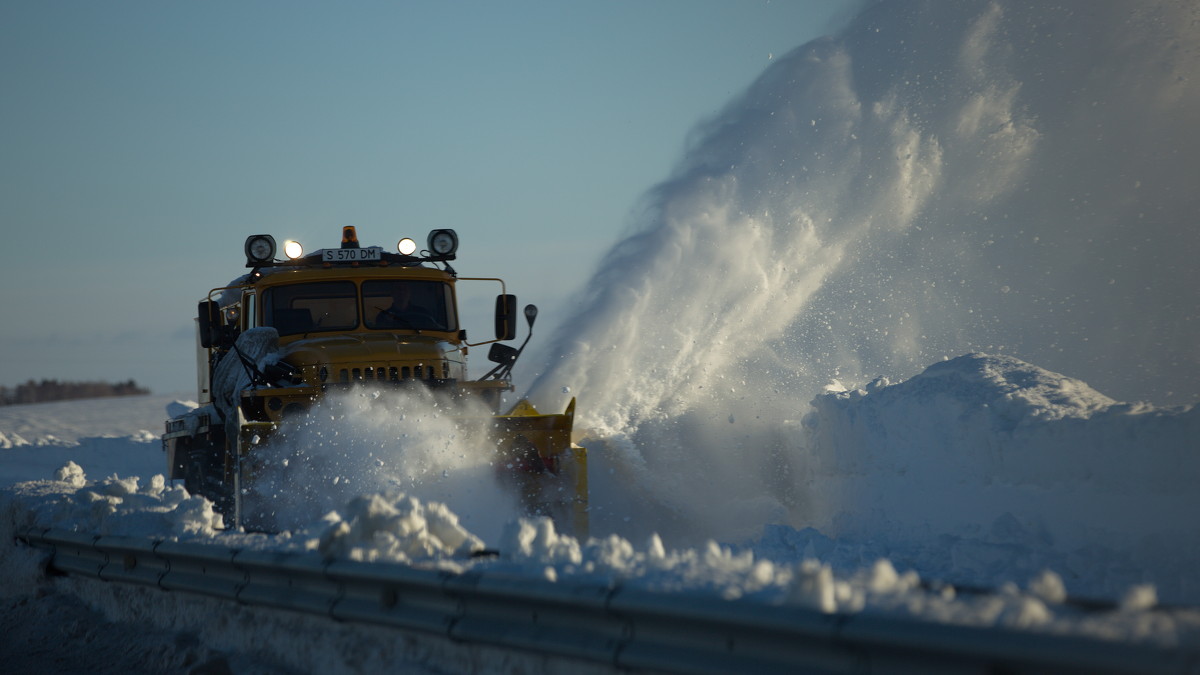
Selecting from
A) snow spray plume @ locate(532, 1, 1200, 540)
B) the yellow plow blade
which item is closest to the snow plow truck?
the yellow plow blade

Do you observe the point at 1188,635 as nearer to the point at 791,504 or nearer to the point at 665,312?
the point at 791,504

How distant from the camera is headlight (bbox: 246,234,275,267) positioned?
1006 centimetres

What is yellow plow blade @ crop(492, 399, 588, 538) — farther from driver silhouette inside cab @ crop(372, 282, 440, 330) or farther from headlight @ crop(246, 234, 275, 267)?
headlight @ crop(246, 234, 275, 267)

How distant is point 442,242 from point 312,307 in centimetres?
146

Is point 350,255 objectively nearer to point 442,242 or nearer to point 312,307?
point 312,307

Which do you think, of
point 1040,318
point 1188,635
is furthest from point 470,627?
point 1040,318

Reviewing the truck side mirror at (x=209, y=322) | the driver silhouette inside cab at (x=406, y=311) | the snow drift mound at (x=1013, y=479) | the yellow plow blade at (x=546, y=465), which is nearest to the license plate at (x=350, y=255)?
the driver silhouette inside cab at (x=406, y=311)

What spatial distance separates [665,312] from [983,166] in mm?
5005

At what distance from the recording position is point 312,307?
9984mm

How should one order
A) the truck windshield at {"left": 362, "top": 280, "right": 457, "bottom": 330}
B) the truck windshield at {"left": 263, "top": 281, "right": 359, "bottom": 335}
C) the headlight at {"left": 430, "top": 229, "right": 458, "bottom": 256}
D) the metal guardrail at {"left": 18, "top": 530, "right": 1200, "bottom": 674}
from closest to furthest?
the metal guardrail at {"left": 18, "top": 530, "right": 1200, "bottom": 674}, the truck windshield at {"left": 263, "top": 281, "right": 359, "bottom": 335}, the truck windshield at {"left": 362, "top": 280, "right": 457, "bottom": 330}, the headlight at {"left": 430, "top": 229, "right": 458, "bottom": 256}

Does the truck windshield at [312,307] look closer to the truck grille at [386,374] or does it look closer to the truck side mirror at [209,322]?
the truck side mirror at [209,322]

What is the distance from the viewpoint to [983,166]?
1477cm

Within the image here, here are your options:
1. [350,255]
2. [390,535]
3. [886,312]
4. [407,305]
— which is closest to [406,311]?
[407,305]

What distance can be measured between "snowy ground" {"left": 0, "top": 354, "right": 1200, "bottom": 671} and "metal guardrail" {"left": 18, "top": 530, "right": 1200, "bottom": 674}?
124mm
